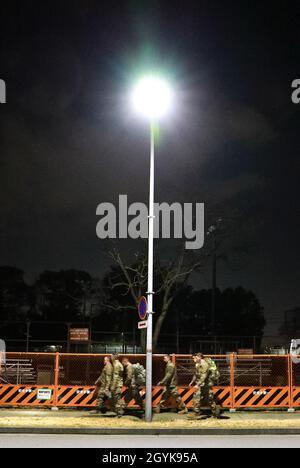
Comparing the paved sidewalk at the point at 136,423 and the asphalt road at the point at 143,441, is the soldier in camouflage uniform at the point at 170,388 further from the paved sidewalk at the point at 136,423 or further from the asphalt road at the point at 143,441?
the asphalt road at the point at 143,441

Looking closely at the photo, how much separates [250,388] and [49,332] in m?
35.1

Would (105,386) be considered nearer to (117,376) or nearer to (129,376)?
(117,376)

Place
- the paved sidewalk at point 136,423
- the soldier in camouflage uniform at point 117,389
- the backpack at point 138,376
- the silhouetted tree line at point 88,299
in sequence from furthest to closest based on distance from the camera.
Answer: the silhouetted tree line at point 88,299, the backpack at point 138,376, the soldier in camouflage uniform at point 117,389, the paved sidewalk at point 136,423

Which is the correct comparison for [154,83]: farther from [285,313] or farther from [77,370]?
[285,313]

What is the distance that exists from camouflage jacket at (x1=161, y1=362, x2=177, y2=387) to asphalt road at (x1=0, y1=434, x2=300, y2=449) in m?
3.27

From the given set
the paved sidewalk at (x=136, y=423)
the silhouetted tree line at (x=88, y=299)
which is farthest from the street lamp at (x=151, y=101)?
the silhouetted tree line at (x=88, y=299)

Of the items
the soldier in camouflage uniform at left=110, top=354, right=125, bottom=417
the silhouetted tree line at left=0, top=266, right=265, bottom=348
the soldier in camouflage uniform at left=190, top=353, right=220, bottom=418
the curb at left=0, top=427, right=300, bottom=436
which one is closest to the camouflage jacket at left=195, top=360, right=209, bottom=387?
the soldier in camouflage uniform at left=190, top=353, right=220, bottom=418

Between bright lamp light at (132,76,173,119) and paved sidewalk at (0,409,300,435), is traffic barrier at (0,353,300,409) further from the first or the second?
bright lamp light at (132,76,173,119)

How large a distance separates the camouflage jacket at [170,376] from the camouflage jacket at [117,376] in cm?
122

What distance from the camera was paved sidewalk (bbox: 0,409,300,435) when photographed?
13266mm

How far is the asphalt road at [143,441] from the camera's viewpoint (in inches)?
441

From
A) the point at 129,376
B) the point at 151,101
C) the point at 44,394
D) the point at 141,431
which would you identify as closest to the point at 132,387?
the point at 129,376
